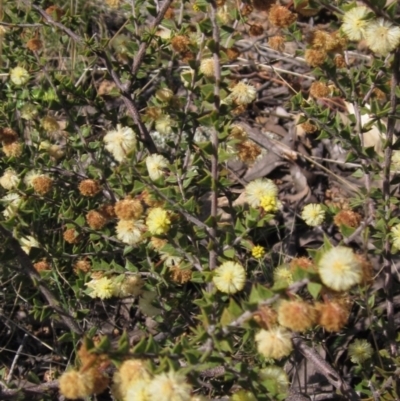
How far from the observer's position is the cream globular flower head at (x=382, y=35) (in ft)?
6.33

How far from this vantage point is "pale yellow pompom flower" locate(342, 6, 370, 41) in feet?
6.53

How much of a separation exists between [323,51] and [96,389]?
4.70 ft

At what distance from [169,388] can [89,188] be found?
3.62ft

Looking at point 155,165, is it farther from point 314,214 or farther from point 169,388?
point 169,388

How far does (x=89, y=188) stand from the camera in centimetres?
240

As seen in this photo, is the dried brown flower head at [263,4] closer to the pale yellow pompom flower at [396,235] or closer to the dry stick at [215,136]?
the dry stick at [215,136]

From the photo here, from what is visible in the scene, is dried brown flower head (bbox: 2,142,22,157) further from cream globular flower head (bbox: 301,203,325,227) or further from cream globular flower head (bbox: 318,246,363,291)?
cream globular flower head (bbox: 318,246,363,291)

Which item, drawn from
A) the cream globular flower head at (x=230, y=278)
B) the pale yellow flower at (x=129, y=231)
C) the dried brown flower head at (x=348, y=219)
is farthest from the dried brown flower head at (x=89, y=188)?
the dried brown flower head at (x=348, y=219)

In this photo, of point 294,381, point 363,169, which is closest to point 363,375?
point 294,381

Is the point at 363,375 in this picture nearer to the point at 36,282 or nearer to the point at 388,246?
the point at 388,246

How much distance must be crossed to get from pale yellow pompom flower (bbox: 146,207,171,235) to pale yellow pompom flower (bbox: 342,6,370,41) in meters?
0.90

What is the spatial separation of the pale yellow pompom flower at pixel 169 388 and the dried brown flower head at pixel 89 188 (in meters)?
1.05

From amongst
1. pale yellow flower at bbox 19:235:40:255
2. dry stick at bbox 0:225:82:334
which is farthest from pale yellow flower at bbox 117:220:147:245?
pale yellow flower at bbox 19:235:40:255

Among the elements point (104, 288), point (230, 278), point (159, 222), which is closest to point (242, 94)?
point (159, 222)
